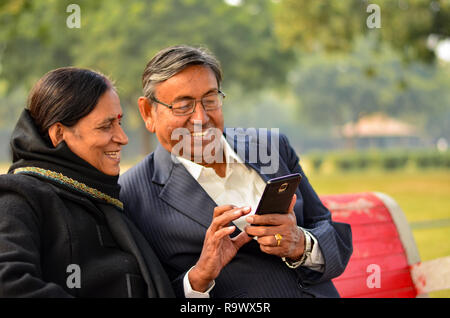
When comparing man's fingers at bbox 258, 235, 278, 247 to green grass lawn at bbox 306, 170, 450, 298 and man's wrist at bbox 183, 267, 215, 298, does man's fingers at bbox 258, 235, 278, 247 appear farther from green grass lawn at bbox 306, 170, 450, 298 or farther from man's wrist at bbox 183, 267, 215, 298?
green grass lawn at bbox 306, 170, 450, 298

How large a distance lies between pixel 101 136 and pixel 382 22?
37.3 feet

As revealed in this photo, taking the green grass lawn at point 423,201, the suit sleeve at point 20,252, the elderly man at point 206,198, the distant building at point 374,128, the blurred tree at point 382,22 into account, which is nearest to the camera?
the suit sleeve at point 20,252

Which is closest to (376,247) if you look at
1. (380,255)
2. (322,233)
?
(380,255)

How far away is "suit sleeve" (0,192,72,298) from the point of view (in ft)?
5.99

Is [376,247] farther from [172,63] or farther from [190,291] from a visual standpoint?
[172,63]

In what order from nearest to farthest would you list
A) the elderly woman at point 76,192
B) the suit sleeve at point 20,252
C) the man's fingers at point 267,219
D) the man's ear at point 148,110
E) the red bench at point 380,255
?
the suit sleeve at point 20,252
the elderly woman at point 76,192
the man's fingers at point 267,219
the man's ear at point 148,110
the red bench at point 380,255

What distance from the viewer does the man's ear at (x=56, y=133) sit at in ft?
7.45

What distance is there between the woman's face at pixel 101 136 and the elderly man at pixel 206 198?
17.9 inches

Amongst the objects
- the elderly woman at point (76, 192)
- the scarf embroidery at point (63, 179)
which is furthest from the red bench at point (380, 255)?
the scarf embroidery at point (63, 179)

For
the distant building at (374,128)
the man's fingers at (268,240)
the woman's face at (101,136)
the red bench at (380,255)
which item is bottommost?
the red bench at (380,255)

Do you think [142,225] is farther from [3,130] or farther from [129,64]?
[3,130]

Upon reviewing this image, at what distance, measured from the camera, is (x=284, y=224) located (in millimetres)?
2518

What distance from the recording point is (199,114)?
2803 mm

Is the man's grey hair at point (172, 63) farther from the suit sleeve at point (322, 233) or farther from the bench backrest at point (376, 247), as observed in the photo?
the bench backrest at point (376, 247)
